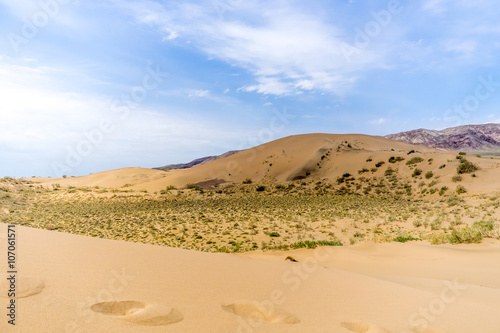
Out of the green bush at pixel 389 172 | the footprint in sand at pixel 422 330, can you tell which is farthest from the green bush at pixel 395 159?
the footprint in sand at pixel 422 330

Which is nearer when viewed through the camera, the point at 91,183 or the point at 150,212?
the point at 150,212

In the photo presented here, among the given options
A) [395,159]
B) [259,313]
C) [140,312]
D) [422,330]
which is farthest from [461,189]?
[140,312]

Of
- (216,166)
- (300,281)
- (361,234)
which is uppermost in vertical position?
(216,166)

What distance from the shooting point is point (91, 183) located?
235ft

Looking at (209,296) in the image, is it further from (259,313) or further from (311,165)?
(311,165)

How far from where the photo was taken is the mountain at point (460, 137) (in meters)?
126

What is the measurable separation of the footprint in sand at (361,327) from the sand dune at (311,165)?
2832 cm

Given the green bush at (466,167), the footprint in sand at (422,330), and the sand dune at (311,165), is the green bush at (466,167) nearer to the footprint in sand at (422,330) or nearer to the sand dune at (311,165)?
the sand dune at (311,165)

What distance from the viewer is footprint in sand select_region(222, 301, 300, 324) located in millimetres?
3021

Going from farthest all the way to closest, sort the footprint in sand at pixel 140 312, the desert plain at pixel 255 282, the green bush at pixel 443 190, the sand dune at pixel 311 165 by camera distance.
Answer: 1. the sand dune at pixel 311 165
2. the green bush at pixel 443 190
3. the desert plain at pixel 255 282
4. the footprint in sand at pixel 140 312

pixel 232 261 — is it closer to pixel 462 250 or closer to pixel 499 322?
pixel 499 322

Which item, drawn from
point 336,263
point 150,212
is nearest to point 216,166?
point 150,212

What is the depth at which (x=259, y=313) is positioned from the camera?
10.3 ft

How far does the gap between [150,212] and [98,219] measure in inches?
165
